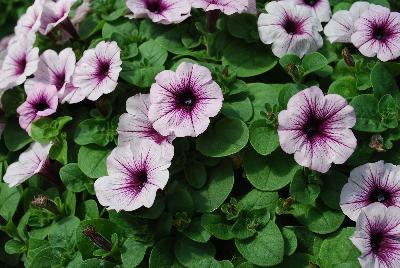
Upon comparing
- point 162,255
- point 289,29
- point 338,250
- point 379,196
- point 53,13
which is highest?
point 289,29

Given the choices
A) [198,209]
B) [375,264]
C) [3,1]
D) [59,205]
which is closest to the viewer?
[375,264]

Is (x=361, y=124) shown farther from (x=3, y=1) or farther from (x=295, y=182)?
(x=3, y=1)

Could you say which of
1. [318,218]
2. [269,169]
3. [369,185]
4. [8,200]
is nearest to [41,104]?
[8,200]

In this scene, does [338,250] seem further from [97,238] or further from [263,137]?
[97,238]

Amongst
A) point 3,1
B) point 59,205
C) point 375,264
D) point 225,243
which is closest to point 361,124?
point 375,264

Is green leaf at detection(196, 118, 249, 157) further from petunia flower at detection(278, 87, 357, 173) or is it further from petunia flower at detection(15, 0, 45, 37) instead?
petunia flower at detection(15, 0, 45, 37)

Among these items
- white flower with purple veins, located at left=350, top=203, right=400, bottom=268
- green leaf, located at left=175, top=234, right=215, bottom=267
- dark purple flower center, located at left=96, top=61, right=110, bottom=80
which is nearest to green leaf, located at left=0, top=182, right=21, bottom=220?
dark purple flower center, located at left=96, top=61, right=110, bottom=80
